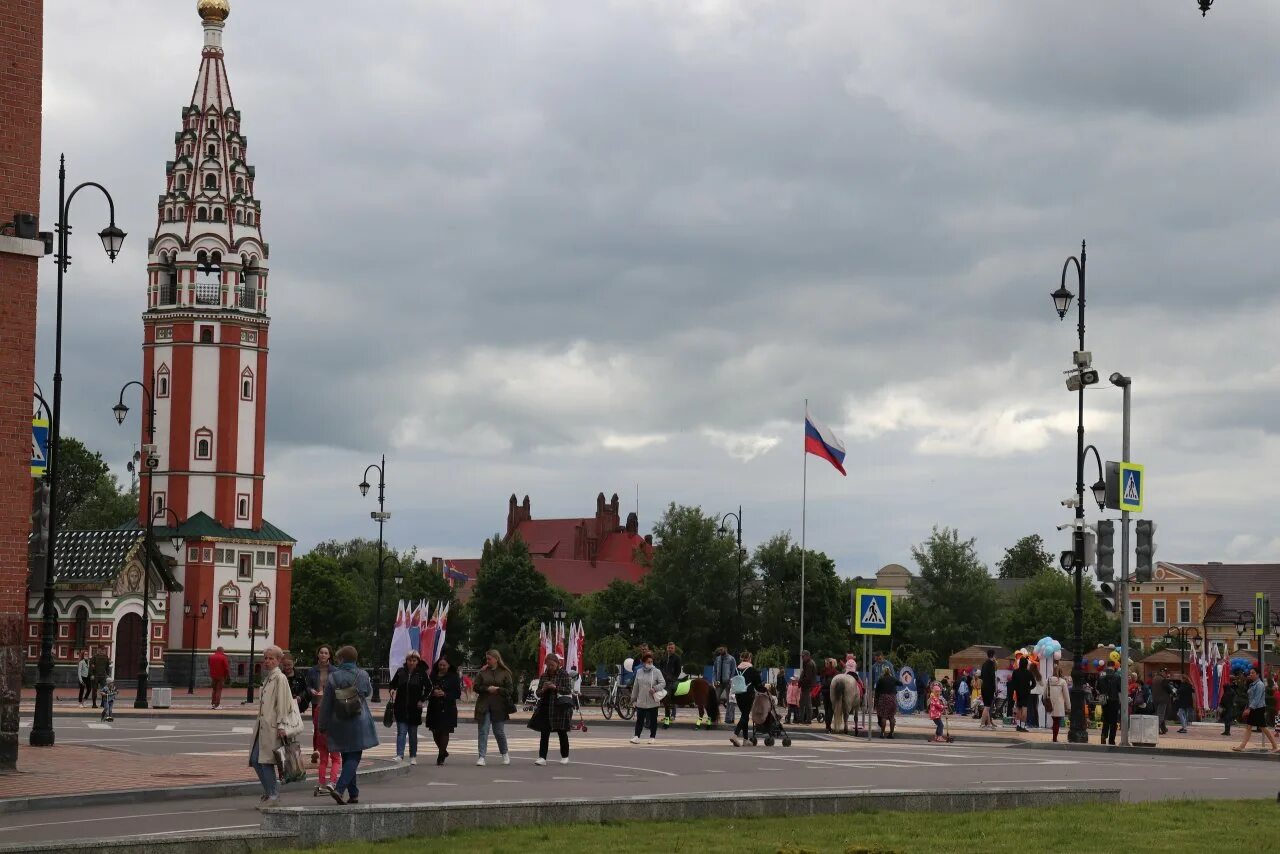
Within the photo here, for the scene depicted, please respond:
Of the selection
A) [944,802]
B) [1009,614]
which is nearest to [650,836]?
[944,802]

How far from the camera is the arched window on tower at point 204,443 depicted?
319ft

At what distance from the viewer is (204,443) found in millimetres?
97500

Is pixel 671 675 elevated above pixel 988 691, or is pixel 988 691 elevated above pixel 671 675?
pixel 671 675

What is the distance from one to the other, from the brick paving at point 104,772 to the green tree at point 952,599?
82.5 m

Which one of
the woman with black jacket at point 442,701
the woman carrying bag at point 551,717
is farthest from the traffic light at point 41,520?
the woman carrying bag at point 551,717

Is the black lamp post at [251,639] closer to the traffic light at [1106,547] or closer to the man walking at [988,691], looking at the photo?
the man walking at [988,691]

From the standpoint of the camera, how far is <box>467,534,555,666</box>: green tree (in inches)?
4353

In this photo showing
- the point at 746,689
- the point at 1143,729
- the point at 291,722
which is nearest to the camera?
the point at 291,722

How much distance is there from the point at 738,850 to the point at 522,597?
9648 cm

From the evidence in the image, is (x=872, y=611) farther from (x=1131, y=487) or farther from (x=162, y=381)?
(x=162, y=381)

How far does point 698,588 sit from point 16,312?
80711 millimetres

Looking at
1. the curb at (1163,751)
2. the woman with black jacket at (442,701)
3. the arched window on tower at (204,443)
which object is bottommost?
the curb at (1163,751)

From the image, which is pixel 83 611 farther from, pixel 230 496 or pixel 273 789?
pixel 273 789

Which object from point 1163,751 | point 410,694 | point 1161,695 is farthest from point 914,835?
point 1161,695
